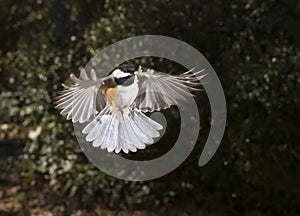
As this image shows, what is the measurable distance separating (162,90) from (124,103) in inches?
3.8

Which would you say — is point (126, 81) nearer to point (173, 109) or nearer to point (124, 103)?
point (124, 103)

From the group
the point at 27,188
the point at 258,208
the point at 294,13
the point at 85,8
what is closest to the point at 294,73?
the point at 294,13

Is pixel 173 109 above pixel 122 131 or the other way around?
above

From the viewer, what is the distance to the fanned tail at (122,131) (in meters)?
1.00

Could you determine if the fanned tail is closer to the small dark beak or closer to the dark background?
the small dark beak

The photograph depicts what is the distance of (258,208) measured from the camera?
4293mm

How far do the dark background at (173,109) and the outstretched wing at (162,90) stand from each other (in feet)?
9.18

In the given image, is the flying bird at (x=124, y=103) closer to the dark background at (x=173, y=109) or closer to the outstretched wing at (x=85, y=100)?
the outstretched wing at (x=85, y=100)

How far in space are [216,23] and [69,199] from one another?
1.68 m

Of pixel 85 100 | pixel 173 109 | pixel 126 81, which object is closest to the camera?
pixel 126 81

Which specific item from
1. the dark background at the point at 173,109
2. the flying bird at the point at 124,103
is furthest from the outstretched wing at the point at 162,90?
the dark background at the point at 173,109

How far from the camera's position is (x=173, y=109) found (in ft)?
13.2

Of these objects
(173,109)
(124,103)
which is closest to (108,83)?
(124,103)

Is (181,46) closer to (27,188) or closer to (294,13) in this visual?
(294,13)
